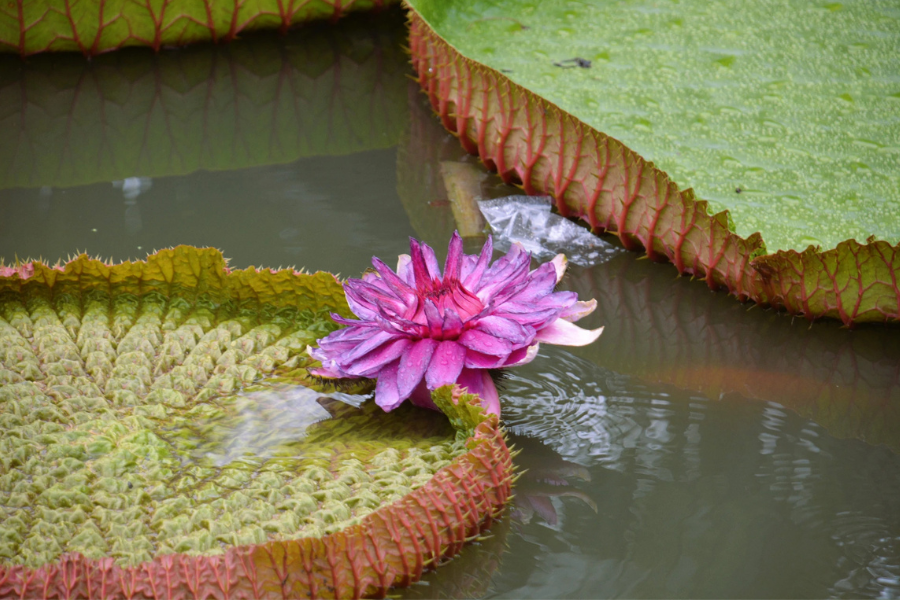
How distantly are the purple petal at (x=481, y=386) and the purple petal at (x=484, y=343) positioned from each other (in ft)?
0.11

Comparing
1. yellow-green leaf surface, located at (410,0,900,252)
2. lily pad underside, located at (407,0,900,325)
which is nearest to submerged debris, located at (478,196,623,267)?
lily pad underside, located at (407,0,900,325)

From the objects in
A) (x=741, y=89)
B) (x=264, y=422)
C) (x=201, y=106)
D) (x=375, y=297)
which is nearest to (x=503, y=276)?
(x=375, y=297)

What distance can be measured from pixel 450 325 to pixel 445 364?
0.12ft

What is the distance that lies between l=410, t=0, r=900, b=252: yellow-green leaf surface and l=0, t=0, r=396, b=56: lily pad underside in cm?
50

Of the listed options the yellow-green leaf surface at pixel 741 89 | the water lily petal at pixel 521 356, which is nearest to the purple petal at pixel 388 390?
the water lily petal at pixel 521 356

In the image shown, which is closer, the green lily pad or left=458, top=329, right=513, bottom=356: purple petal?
left=458, top=329, right=513, bottom=356: purple petal

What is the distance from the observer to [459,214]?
1340 mm

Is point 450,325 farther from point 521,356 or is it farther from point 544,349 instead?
point 544,349

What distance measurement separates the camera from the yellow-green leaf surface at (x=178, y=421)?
0.68 m

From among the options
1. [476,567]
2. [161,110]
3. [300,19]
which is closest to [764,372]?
[476,567]

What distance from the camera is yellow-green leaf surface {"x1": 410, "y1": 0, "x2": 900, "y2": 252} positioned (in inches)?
46.1

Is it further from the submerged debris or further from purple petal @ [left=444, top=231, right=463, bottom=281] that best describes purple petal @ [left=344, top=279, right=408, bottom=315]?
the submerged debris

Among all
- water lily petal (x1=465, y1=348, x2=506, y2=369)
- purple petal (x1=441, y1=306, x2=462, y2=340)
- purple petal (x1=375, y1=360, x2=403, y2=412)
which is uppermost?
purple petal (x1=441, y1=306, x2=462, y2=340)

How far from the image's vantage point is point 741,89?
4.42ft
